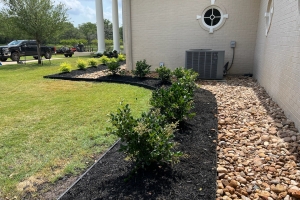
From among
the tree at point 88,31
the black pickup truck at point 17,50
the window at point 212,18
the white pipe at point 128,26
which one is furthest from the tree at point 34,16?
the tree at point 88,31

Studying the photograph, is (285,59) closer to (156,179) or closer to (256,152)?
(256,152)

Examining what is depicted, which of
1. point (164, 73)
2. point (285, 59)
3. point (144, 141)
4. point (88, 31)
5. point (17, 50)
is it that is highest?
point (88, 31)

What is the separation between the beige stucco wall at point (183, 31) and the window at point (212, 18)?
14 centimetres

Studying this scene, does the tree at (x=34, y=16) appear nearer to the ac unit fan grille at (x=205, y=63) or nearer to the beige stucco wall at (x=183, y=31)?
the beige stucco wall at (x=183, y=31)

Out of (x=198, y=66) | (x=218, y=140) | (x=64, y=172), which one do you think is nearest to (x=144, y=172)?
(x=64, y=172)

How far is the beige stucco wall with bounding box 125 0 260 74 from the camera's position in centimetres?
727

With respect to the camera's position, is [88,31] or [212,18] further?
[88,31]

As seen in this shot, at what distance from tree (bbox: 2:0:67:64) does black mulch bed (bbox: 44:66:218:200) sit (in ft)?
39.0

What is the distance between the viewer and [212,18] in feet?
24.7

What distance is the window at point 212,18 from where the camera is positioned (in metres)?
7.45

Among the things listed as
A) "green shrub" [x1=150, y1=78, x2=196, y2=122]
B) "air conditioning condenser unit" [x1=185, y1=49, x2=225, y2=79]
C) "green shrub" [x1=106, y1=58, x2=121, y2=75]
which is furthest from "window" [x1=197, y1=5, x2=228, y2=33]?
"green shrub" [x1=150, y1=78, x2=196, y2=122]

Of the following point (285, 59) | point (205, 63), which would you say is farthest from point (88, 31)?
point (285, 59)

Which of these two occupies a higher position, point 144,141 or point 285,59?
point 285,59

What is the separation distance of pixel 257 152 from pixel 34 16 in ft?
42.9
